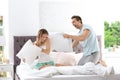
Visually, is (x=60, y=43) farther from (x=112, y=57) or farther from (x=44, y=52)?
(x=112, y=57)

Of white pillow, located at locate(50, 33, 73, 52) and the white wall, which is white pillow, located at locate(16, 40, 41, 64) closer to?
white pillow, located at locate(50, 33, 73, 52)

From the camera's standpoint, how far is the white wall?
7.05m

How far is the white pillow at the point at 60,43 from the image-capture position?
248 inches

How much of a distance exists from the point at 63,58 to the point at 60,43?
12.4 inches

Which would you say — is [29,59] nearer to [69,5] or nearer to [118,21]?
[69,5]

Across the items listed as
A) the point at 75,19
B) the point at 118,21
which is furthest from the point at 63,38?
the point at 118,21

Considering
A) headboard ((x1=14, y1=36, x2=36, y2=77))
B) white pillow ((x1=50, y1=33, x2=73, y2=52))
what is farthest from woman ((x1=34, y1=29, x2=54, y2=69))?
headboard ((x1=14, y1=36, x2=36, y2=77))

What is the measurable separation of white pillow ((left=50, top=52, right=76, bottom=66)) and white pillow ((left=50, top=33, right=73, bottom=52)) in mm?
A: 125

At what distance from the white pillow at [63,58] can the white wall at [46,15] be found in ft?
3.25

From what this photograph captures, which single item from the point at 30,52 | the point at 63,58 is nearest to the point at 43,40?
the point at 30,52

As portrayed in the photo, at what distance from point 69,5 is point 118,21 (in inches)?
60.9

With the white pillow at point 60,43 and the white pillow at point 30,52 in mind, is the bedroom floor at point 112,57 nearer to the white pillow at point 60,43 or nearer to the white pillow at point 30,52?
the white pillow at point 60,43

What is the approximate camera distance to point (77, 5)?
745 centimetres

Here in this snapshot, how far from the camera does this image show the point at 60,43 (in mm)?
6387
